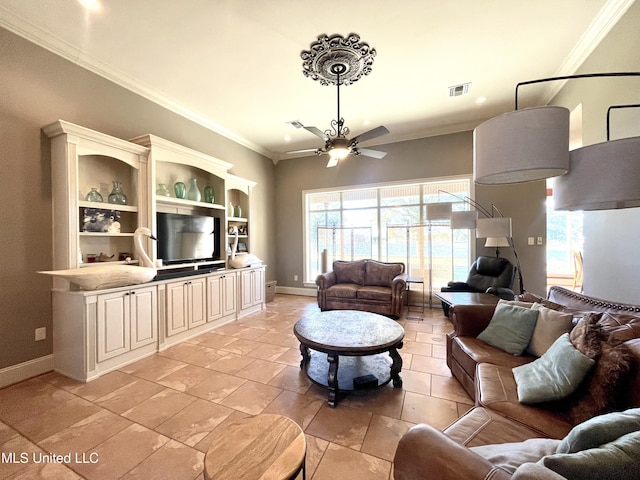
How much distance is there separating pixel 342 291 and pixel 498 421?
3.40 meters

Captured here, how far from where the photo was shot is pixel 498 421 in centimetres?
132

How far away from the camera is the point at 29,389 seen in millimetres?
2344

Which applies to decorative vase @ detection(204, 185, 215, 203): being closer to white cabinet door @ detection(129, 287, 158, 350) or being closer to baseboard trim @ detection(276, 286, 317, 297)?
white cabinet door @ detection(129, 287, 158, 350)

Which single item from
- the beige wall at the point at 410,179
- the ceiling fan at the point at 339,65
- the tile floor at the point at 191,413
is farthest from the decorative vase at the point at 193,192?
the beige wall at the point at 410,179

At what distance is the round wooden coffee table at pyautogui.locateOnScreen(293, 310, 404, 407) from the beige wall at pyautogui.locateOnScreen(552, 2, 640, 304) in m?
2.04

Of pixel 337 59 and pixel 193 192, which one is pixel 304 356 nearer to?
pixel 193 192

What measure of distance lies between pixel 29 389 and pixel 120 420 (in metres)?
1.20

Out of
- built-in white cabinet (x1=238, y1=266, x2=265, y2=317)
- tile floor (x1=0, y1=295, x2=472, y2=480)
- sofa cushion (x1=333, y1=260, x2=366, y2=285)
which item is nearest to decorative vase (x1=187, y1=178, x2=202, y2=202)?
built-in white cabinet (x1=238, y1=266, x2=265, y2=317)

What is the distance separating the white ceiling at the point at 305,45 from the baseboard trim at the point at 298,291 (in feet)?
12.6

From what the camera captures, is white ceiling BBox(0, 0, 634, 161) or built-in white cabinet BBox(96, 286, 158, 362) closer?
white ceiling BBox(0, 0, 634, 161)

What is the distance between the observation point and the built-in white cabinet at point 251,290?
176 inches

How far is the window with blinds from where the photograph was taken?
16.5ft

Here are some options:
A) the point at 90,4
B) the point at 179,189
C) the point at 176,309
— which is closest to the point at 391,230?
the point at 179,189

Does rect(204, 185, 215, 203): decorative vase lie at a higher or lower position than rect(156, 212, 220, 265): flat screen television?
higher
